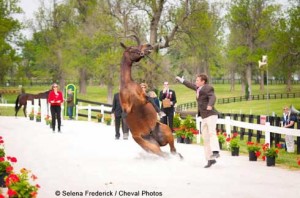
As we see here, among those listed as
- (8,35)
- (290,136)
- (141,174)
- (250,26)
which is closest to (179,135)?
(290,136)

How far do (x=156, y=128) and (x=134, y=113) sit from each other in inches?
22.7

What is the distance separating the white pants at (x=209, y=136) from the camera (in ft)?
40.7

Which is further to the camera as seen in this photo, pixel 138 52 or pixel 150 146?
pixel 138 52

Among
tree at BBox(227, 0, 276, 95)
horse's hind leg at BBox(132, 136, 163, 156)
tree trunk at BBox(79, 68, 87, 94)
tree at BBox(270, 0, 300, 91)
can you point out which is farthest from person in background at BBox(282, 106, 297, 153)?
tree trunk at BBox(79, 68, 87, 94)

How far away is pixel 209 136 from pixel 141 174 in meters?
2.00

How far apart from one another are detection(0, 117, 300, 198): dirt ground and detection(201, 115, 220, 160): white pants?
359mm

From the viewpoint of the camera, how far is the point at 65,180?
414 inches

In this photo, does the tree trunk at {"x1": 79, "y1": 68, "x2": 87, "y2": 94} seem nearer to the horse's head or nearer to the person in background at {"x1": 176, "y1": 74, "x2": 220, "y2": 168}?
the horse's head

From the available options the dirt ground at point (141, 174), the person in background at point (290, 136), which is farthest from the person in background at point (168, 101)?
the person in background at point (290, 136)

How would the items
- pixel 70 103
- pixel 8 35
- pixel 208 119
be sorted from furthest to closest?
pixel 8 35 → pixel 70 103 → pixel 208 119

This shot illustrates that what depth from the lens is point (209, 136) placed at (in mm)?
12555

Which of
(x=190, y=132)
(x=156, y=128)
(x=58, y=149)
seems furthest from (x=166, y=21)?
(x=156, y=128)

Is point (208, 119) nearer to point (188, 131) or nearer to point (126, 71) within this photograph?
point (126, 71)

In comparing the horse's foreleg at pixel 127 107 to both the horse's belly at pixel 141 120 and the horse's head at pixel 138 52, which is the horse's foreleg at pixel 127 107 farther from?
the horse's head at pixel 138 52
